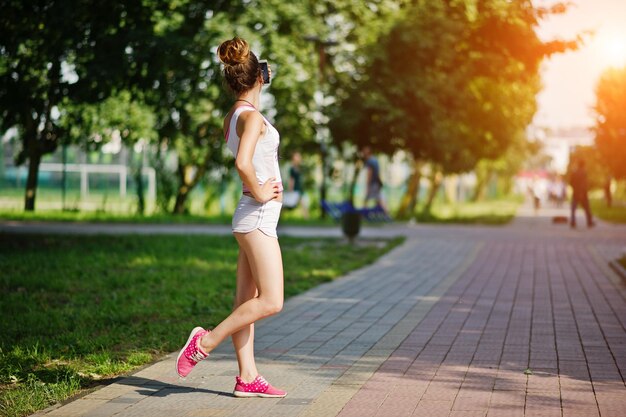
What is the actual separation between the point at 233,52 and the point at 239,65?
9cm

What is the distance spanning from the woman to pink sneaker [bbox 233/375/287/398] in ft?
1.00

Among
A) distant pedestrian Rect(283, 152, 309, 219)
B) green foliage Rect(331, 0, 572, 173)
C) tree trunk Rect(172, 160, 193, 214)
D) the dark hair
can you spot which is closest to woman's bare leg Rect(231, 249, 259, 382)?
the dark hair

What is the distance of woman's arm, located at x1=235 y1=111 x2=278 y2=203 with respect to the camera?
17.6 feet

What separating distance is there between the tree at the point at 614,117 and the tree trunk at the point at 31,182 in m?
27.5

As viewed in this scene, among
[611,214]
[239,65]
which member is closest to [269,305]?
[239,65]

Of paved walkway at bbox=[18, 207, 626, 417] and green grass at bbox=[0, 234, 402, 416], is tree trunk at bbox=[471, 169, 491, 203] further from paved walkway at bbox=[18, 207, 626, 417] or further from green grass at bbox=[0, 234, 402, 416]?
paved walkway at bbox=[18, 207, 626, 417]

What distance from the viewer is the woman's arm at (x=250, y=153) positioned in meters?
5.36

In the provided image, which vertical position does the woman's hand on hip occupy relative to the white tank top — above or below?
below

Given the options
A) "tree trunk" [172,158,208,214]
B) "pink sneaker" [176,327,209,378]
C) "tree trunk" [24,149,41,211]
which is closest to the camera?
"pink sneaker" [176,327,209,378]

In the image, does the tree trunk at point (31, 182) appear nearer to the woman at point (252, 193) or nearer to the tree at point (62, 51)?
the tree at point (62, 51)

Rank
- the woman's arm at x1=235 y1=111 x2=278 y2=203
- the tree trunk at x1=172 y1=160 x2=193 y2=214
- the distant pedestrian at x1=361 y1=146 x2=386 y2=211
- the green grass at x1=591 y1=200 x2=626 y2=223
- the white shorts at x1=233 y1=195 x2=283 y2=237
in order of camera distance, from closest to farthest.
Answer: the woman's arm at x1=235 y1=111 x2=278 y2=203, the white shorts at x1=233 y1=195 x2=283 y2=237, the distant pedestrian at x1=361 y1=146 x2=386 y2=211, the tree trunk at x1=172 y1=160 x2=193 y2=214, the green grass at x1=591 y1=200 x2=626 y2=223

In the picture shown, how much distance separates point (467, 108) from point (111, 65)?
42.4 ft

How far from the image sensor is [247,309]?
5590mm

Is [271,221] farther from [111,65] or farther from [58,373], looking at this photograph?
[111,65]
